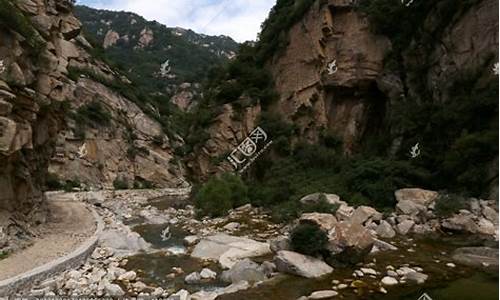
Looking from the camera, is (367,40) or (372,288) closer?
(372,288)

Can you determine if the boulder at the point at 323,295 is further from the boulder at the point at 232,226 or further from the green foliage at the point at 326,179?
the boulder at the point at 232,226

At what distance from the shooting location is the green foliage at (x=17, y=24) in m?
16.6

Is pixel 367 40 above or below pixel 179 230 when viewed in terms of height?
above

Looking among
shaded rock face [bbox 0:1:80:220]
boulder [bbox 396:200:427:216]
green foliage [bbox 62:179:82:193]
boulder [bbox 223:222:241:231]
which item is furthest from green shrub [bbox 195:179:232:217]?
green foliage [bbox 62:179:82:193]

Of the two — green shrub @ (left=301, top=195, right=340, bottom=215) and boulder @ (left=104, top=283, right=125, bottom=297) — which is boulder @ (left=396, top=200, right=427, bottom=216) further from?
boulder @ (left=104, top=283, right=125, bottom=297)

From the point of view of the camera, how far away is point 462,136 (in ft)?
74.2

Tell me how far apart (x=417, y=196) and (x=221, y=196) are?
10333 mm

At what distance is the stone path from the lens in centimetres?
1280

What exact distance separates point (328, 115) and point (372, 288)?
947 inches

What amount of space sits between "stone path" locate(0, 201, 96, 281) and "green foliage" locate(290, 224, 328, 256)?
7.64 metres

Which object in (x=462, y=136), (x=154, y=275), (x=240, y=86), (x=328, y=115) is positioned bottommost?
(x=154, y=275)

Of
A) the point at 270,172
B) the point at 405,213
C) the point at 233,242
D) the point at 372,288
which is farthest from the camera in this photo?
the point at 270,172

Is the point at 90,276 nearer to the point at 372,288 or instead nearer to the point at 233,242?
the point at 233,242

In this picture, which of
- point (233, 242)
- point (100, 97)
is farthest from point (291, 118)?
point (100, 97)
